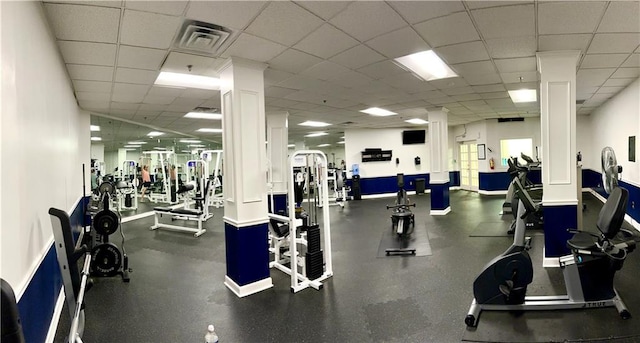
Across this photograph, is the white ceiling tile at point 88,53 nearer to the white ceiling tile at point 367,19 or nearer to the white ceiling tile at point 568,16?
the white ceiling tile at point 367,19

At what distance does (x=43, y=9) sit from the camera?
2.17 m

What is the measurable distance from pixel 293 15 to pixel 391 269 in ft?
10.1

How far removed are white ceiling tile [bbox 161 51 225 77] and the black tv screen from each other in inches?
344

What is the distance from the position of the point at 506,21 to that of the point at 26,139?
376cm

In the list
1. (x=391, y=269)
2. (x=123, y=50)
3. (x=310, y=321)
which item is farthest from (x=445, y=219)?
(x=123, y=50)

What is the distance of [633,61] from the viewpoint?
3.82 m

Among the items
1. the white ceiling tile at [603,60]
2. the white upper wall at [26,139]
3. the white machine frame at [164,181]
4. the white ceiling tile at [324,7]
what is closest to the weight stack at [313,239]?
the white ceiling tile at [324,7]

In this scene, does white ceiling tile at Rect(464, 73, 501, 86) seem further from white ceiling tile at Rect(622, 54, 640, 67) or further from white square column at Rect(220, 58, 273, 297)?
white square column at Rect(220, 58, 273, 297)

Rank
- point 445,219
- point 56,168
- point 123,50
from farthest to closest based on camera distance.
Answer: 1. point 445,219
2. point 56,168
3. point 123,50

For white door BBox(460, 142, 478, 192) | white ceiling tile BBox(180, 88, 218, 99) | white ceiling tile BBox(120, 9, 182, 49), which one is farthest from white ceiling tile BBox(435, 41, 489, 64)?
white door BBox(460, 142, 478, 192)

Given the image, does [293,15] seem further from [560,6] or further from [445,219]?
[445,219]

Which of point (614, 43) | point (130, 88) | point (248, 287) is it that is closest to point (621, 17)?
point (614, 43)

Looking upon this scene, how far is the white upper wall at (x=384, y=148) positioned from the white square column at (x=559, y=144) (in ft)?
24.8

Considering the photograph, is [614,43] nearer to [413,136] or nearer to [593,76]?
[593,76]
